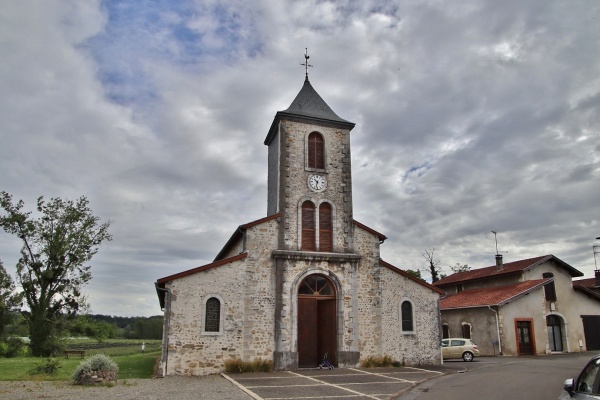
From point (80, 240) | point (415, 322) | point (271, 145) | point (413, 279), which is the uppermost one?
point (271, 145)

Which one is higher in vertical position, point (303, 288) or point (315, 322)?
point (303, 288)

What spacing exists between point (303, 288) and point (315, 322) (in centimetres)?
146

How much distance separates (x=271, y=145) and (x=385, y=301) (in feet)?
30.0

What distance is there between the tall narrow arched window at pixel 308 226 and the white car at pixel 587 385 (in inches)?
530

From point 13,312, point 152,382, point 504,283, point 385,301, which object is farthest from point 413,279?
point 13,312

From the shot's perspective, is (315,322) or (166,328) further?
(315,322)

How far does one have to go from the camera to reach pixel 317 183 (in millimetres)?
20156

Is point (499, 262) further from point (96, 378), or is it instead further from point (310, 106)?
point (96, 378)

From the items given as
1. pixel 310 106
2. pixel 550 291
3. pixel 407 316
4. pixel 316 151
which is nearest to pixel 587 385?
Result: pixel 407 316

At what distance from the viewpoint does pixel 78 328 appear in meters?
31.5

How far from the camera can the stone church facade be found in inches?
660

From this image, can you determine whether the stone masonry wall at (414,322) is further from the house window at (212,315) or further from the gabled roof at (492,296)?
the gabled roof at (492,296)

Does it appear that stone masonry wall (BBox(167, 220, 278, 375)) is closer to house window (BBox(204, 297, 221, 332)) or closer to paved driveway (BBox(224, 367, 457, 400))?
house window (BBox(204, 297, 221, 332))

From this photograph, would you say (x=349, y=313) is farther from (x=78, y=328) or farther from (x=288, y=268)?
(x=78, y=328)
